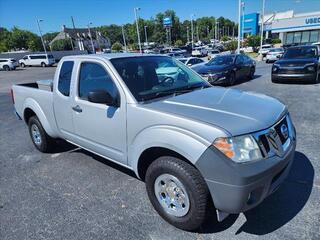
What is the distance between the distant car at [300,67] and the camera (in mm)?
10633

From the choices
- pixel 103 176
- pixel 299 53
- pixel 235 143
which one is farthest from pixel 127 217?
pixel 299 53

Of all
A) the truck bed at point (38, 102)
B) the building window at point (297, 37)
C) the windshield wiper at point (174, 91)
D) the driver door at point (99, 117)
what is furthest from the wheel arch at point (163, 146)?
the building window at point (297, 37)

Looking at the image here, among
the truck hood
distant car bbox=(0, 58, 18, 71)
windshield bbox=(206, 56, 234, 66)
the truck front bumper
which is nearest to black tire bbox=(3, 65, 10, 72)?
distant car bbox=(0, 58, 18, 71)

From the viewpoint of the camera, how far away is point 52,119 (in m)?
4.28

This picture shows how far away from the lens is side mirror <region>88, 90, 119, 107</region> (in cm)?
291

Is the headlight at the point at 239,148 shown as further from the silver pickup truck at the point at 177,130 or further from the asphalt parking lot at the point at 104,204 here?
the asphalt parking lot at the point at 104,204

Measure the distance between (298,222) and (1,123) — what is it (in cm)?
817

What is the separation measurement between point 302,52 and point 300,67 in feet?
5.29

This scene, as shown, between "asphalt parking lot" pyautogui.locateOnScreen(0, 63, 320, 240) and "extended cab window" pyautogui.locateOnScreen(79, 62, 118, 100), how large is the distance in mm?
1347

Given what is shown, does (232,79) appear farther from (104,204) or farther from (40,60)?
(40,60)

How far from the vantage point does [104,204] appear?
3.25 m

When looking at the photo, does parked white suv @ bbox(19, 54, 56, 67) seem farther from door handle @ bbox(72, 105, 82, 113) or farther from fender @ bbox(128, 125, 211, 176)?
fender @ bbox(128, 125, 211, 176)

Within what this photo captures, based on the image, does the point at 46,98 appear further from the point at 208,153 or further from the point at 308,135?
the point at 308,135

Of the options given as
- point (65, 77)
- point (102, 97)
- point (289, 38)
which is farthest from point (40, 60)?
point (289, 38)
